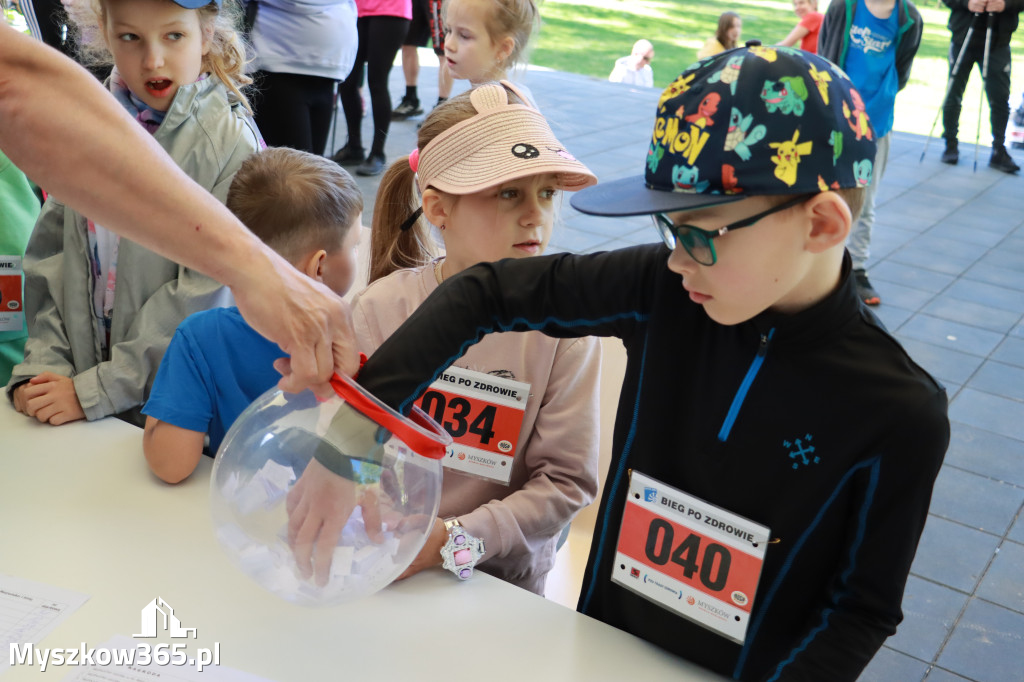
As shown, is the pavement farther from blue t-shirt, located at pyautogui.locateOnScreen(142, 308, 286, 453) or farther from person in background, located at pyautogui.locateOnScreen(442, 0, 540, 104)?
blue t-shirt, located at pyautogui.locateOnScreen(142, 308, 286, 453)

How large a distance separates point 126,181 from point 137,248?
736mm

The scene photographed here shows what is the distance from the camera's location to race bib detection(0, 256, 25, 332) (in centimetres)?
167

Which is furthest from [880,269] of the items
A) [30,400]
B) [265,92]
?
[30,400]

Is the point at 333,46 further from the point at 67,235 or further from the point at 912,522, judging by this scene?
the point at 912,522

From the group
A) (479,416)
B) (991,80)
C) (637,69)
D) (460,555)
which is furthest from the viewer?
(637,69)

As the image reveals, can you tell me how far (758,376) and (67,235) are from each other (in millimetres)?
1263

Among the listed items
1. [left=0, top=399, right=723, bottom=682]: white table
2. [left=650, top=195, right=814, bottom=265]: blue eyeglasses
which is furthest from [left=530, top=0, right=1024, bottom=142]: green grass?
[left=650, top=195, right=814, bottom=265]: blue eyeglasses

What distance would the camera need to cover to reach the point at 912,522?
33.4 inches

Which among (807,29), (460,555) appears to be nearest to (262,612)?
(460,555)

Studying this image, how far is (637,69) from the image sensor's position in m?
8.27

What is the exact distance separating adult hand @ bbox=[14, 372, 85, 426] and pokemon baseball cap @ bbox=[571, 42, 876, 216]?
983 mm

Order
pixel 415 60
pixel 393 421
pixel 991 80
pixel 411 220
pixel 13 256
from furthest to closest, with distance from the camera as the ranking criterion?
1. pixel 415 60
2. pixel 991 80
3. pixel 13 256
4. pixel 411 220
5. pixel 393 421
